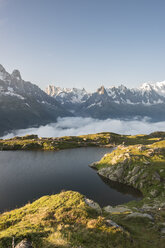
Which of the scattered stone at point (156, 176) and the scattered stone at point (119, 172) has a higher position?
the scattered stone at point (156, 176)

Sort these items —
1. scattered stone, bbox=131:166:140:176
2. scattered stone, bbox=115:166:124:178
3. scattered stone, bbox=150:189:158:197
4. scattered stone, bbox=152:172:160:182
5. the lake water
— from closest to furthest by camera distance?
scattered stone, bbox=150:189:158:197
the lake water
scattered stone, bbox=152:172:160:182
scattered stone, bbox=131:166:140:176
scattered stone, bbox=115:166:124:178

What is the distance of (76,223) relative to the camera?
21.8 metres

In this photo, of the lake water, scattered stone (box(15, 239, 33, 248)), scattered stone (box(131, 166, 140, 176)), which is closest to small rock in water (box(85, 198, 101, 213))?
scattered stone (box(15, 239, 33, 248))

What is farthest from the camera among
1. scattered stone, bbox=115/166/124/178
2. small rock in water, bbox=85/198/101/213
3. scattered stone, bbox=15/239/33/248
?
scattered stone, bbox=115/166/124/178

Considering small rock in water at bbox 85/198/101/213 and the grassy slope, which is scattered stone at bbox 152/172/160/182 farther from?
the grassy slope

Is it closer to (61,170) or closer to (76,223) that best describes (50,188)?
(61,170)

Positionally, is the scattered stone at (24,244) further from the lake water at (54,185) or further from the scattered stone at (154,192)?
the scattered stone at (154,192)

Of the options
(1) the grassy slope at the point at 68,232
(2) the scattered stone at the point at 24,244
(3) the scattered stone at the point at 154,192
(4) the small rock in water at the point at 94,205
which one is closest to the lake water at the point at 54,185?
(3) the scattered stone at the point at 154,192

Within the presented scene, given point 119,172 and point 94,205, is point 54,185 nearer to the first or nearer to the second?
point 119,172

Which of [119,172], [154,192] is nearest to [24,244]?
[154,192]

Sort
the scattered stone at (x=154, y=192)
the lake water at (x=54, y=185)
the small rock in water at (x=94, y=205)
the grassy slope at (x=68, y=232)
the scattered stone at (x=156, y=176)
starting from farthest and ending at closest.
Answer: the scattered stone at (x=156, y=176) < the lake water at (x=54, y=185) < the scattered stone at (x=154, y=192) < the small rock in water at (x=94, y=205) < the grassy slope at (x=68, y=232)

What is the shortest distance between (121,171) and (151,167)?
14.8 meters

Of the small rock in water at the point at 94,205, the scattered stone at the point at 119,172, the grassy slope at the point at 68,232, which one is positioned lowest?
the scattered stone at the point at 119,172

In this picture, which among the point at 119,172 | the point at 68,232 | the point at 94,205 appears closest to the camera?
the point at 68,232
